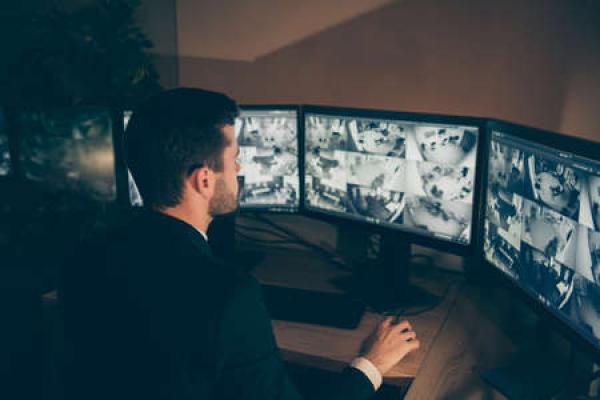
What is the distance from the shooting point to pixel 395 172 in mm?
1562

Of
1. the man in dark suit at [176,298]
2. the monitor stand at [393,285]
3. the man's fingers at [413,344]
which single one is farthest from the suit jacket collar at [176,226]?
the monitor stand at [393,285]

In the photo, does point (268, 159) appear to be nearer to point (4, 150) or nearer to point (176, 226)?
point (176, 226)

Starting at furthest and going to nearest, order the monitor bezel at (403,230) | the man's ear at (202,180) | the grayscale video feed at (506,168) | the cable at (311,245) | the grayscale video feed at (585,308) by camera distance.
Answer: the cable at (311,245) → the monitor bezel at (403,230) → the grayscale video feed at (506,168) → the man's ear at (202,180) → the grayscale video feed at (585,308)

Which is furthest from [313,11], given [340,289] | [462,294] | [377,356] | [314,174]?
[377,356]

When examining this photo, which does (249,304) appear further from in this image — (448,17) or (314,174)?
(448,17)

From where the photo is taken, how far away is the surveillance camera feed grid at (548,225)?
1.04 meters

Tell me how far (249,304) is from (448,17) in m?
1.19

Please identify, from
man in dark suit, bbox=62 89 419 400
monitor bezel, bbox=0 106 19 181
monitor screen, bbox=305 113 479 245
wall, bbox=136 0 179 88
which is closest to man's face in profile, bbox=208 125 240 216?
man in dark suit, bbox=62 89 419 400

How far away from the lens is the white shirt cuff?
3.83 ft

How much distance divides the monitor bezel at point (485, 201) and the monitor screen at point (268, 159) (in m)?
0.63

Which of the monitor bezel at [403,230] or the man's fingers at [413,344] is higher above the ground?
the monitor bezel at [403,230]

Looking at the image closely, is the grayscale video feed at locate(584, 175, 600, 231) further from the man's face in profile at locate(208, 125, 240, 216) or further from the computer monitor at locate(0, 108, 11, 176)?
the computer monitor at locate(0, 108, 11, 176)

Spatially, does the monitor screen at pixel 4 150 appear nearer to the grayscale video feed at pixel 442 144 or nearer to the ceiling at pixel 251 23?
the ceiling at pixel 251 23

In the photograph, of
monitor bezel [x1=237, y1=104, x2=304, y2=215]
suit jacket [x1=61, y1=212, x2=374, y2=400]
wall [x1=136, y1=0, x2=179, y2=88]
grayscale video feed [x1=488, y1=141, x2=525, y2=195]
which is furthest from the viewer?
wall [x1=136, y1=0, x2=179, y2=88]
